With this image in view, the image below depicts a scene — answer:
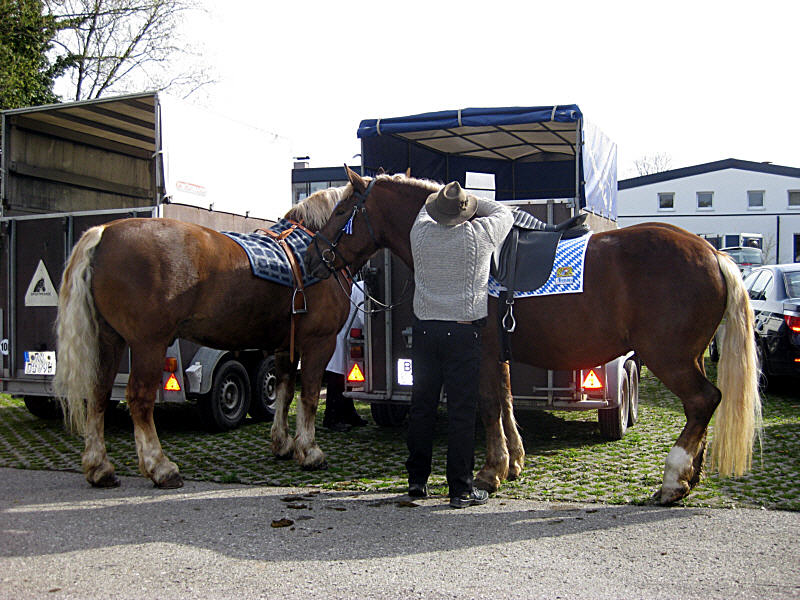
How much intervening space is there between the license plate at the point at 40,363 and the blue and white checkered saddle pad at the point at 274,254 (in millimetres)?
2712

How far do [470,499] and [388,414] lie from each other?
3.16 meters

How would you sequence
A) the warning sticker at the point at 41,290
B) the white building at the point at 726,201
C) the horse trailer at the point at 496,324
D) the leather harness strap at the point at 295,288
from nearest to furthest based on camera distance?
the leather harness strap at the point at 295,288 → the horse trailer at the point at 496,324 → the warning sticker at the point at 41,290 → the white building at the point at 726,201

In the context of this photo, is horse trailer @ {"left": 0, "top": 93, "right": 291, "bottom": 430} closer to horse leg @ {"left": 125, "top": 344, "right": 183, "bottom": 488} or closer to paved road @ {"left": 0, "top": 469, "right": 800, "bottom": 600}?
horse leg @ {"left": 125, "top": 344, "right": 183, "bottom": 488}

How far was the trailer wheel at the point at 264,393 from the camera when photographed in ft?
27.6

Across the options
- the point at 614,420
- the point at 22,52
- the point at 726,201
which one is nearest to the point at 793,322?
the point at 614,420

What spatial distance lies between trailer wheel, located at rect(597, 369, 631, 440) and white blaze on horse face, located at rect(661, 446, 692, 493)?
214 centimetres

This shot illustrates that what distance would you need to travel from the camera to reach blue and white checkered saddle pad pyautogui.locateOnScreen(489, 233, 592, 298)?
507 centimetres

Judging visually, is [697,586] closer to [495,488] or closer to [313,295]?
[495,488]

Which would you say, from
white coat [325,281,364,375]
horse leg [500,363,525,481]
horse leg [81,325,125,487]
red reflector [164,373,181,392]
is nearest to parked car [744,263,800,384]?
A: horse leg [500,363,525,481]

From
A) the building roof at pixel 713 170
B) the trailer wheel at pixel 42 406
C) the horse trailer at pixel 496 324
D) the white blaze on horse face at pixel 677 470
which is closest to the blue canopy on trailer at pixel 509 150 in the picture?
the horse trailer at pixel 496 324

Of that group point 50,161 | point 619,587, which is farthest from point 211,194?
point 619,587

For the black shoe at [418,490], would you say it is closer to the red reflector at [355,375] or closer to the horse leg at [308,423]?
the horse leg at [308,423]

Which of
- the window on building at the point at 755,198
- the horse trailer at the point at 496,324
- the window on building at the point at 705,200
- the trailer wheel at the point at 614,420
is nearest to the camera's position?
the horse trailer at the point at 496,324

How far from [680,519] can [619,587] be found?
1.27 metres
